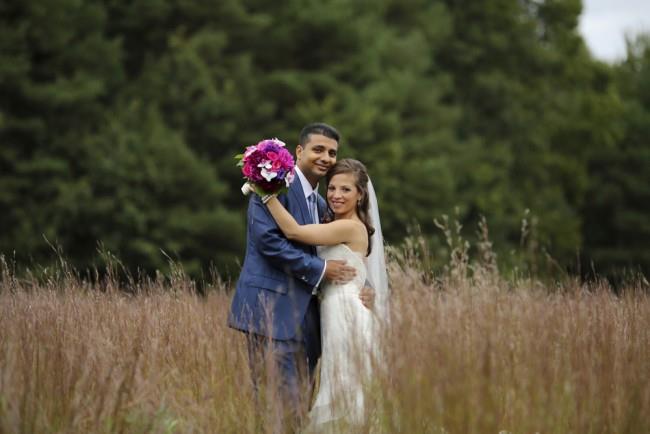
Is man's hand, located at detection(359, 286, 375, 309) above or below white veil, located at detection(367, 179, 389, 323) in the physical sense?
below

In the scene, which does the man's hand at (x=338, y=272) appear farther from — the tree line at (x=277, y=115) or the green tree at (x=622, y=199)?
the green tree at (x=622, y=199)

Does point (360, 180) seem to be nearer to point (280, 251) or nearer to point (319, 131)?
point (319, 131)

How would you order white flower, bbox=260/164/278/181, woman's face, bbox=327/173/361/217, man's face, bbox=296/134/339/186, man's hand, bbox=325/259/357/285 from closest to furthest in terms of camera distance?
white flower, bbox=260/164/278/181 < man's hand, bbox=325/259/357/285 < man's face, bbox=296/134/339/186 < woman's face, bbox=327/173/361/217

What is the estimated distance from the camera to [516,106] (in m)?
30.2

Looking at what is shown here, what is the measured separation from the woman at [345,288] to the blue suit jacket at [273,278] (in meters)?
0.11

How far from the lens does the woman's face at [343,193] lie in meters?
6.34

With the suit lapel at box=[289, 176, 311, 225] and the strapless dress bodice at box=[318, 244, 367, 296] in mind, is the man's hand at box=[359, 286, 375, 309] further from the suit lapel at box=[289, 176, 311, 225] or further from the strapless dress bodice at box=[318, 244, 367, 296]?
the suit lapel at box=[289, 176, 311, 225]

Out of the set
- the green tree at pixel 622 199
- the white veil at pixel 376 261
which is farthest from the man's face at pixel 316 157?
the green tree at pixel 622 199

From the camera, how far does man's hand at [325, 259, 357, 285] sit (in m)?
6.03

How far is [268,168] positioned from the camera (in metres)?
5.82

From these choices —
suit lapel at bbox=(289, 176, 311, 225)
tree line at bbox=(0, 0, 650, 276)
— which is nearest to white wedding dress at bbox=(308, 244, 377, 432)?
suit lapel at bbox=(289, 176, 311, 225)

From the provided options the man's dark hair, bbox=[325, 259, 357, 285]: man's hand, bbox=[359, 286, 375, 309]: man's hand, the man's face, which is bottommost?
bbox=[359, 286, 375, 309]: man's hand

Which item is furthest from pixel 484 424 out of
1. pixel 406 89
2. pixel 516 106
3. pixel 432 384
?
pixel 516 106

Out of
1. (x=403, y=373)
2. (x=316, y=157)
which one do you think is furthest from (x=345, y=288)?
(x=403, y=373)
